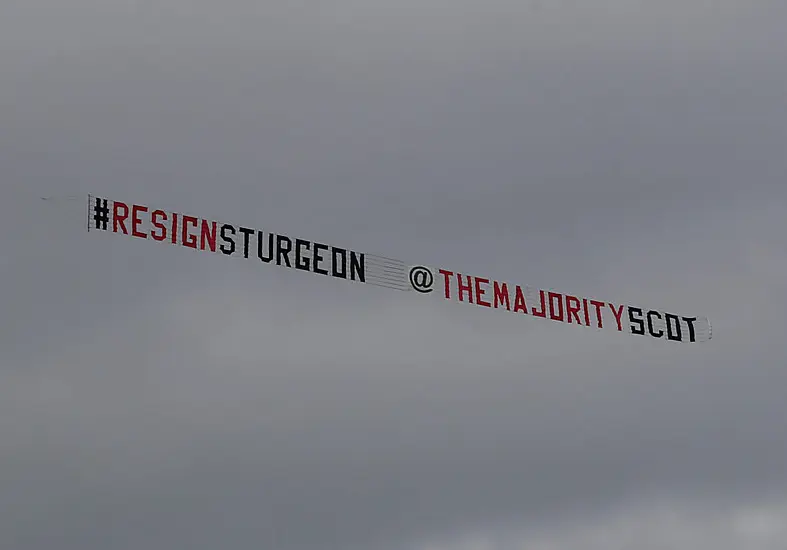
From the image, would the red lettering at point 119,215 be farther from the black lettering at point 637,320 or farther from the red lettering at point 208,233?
the black lettering at point 637,320

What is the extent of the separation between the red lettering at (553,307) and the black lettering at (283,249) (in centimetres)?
2009

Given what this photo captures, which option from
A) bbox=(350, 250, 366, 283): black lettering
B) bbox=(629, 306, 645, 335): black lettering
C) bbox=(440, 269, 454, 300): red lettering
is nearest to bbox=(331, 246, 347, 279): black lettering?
bbox=(350, 250, 366, 283): black lettering

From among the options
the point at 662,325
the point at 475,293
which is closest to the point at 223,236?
the point at 475,293

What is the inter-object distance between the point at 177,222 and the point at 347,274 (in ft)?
38.6

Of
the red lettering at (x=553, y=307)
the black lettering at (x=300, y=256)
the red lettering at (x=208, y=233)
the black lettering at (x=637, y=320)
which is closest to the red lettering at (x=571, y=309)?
the red lettering at (x=553, y=307)

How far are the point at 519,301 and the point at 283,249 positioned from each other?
18162 millimetres

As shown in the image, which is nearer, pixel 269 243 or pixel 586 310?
pixel 269 243

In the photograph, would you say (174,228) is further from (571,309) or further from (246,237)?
(571,309)

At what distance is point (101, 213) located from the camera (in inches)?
6117

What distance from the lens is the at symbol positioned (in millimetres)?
161750

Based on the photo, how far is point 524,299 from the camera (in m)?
166

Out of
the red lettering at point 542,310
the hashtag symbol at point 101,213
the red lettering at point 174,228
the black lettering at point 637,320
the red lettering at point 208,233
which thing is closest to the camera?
the hashtag symbol at point 101,213

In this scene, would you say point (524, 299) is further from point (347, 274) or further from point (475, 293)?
point (347, 274)

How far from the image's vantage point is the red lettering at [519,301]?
164750 millimetres
